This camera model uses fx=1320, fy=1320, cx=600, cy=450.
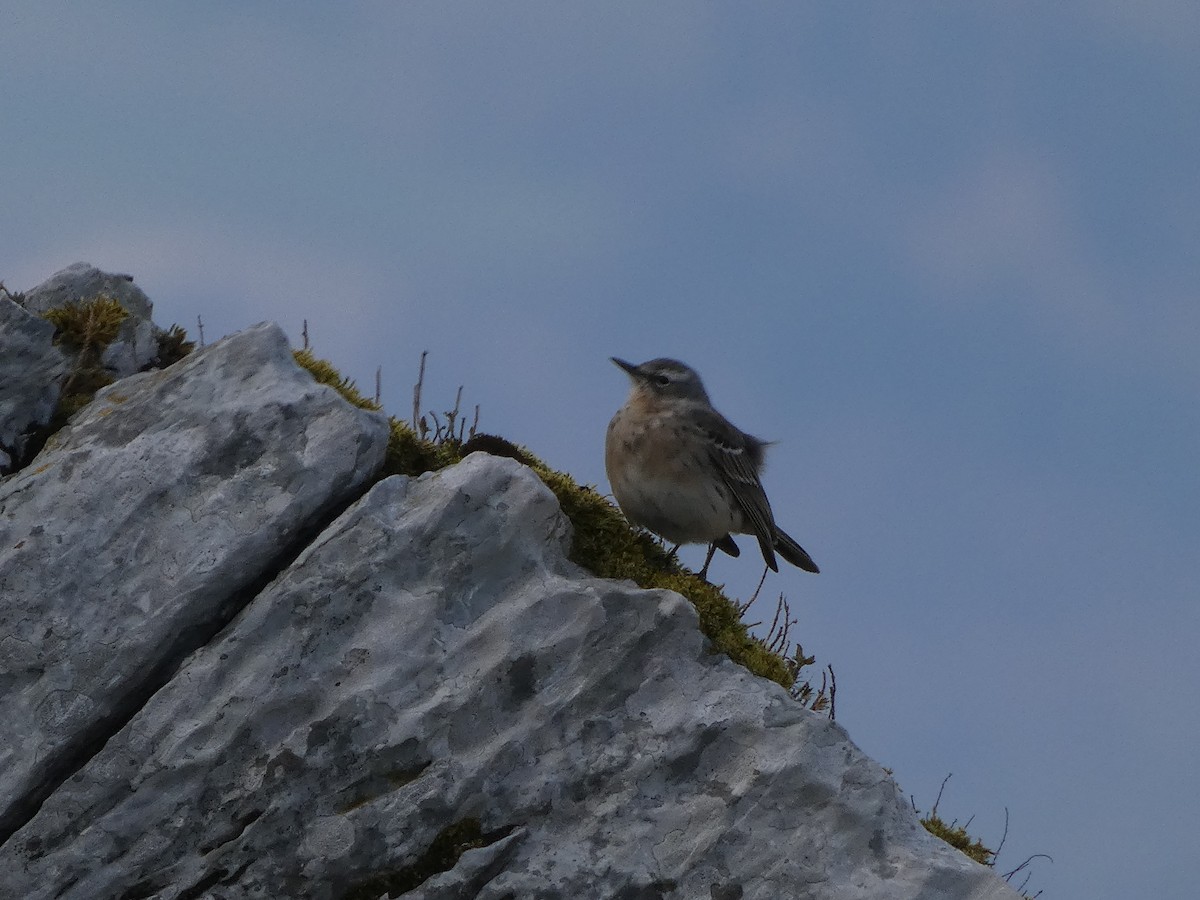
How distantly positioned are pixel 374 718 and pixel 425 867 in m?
0.83

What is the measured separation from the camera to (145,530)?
7.55m

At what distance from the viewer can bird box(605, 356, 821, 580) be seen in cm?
994

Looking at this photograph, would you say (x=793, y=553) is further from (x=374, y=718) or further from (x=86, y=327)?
(x=86, y=327)

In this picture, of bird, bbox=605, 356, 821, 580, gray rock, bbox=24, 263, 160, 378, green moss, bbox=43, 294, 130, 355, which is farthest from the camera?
bird, bbox=605, 356, 821, 580

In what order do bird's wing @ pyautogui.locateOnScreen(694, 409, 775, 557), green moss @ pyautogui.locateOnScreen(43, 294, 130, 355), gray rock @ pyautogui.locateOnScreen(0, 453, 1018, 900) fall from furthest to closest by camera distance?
bird's wing @ pyautogui.locateOnScreen(694, 409, 775, 557)
green moss @ pyautogui.locateOnScreen(43, 294, 130, 355)
gray rock @ pyautogui.locateOnScreen(0, 453, 1018, 900)

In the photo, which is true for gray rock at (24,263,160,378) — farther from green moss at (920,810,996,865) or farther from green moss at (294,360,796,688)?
green moss at (920,810,996,865)

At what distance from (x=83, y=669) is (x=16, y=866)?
1.05m

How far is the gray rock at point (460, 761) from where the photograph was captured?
6957mm

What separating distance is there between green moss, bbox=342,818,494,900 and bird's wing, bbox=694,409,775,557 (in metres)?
4.10

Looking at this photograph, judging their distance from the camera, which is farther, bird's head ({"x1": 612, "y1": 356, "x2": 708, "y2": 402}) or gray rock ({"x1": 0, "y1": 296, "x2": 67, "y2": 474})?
bird's head ({"x1": 612, "y1": 356, "x2": 708, "y2": 402})

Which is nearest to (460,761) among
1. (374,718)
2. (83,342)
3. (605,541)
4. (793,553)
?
(374,718)

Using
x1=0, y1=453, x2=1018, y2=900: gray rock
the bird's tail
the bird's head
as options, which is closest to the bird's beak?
the bird's head

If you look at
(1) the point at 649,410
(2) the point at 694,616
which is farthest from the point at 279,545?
(1) the point at 649,410

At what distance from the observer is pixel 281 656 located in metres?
7.20
